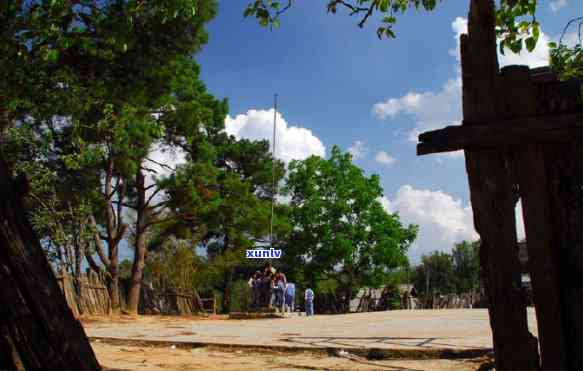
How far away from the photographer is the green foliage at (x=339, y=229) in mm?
41062

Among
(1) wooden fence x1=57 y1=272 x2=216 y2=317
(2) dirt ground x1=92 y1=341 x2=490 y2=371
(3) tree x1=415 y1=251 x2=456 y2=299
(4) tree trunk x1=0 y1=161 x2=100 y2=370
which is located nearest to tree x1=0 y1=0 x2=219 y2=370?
(4) tree trunk x1=0 y1=161 x2=100 y2=370

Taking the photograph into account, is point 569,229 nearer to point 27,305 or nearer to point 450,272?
point 27,305

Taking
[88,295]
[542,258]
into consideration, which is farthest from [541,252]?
[88,295]

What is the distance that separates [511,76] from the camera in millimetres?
3426

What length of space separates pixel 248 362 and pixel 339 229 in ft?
115

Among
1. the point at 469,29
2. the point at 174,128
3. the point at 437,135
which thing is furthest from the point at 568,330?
the point at 174,128

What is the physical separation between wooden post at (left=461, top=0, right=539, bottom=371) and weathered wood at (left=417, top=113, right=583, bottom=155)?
0.22 feet

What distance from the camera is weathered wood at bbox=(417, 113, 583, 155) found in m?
3.18

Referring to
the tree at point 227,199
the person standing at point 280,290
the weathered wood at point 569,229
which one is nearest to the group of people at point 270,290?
the person standing at point 280,290

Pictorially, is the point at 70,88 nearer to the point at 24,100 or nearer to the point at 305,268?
the point at 24,100

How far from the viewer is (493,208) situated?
129 inches

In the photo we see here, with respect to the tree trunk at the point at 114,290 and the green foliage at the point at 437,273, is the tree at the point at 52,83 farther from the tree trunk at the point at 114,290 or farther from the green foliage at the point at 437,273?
the green foliage at the point at 437,273

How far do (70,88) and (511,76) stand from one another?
20.5ft

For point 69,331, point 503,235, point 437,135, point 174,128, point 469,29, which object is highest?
point 174,128
